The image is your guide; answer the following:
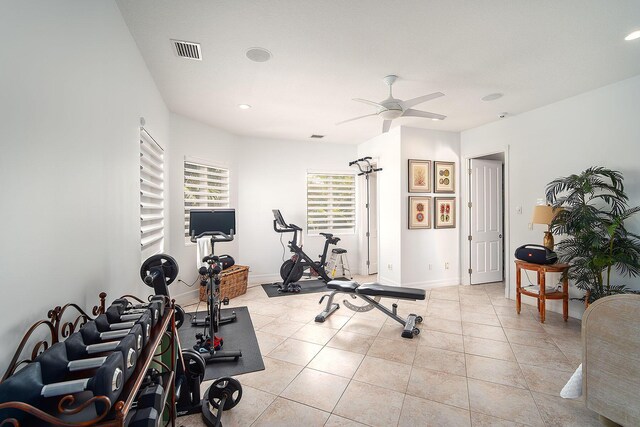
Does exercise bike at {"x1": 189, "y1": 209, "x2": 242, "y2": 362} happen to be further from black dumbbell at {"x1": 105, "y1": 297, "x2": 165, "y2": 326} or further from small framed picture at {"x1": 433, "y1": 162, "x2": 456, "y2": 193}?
small framed picture at {"x1": 433, "y1": 162, "x2": 456, "y2": 193}

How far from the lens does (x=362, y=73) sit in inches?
120

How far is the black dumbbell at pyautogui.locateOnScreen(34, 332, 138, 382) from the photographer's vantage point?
3.02 feet

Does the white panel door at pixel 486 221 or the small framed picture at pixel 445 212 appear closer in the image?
the small framed picture at pixel 445 212

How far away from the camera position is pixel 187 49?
2.60 metres

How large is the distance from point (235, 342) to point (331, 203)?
12.3 ft

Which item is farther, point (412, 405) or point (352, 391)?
point (352, 391)

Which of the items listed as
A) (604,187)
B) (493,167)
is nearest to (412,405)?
(604,187)

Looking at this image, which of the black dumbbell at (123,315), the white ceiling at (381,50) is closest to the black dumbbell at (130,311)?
the black dumbbell at (123,315)

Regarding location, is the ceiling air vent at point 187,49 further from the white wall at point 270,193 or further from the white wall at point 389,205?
the white wall at point 389,205

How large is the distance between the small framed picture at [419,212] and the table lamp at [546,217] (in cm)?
166

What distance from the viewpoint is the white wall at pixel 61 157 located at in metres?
1.05

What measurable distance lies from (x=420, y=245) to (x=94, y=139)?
475 cm

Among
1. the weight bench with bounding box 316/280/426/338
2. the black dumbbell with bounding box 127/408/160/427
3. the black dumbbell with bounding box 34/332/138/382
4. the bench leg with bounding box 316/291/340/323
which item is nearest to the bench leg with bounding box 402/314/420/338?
the weight bench with bounding box 316/280/426/338

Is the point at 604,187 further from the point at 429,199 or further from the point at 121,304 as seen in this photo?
the point at 121,304
